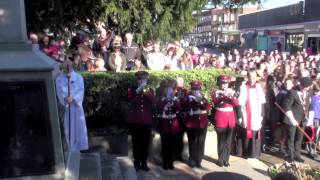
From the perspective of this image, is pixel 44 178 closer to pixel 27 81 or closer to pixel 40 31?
pixel 27 81

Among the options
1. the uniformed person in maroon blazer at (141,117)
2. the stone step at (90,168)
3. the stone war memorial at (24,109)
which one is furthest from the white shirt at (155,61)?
the stone war memorial at (24,109)

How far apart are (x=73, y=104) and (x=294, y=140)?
4571 millimetres

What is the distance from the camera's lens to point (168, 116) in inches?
363

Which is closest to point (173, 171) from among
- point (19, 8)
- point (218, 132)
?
point (218, 132)

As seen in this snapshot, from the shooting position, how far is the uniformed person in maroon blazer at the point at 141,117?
8930mm

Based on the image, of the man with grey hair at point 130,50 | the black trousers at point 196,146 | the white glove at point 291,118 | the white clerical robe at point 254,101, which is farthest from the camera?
the man with grey hair at point 130,50

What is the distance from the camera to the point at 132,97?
354 inches

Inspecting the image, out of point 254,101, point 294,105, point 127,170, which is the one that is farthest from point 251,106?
point 127,170

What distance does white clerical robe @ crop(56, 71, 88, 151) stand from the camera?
27.1ft

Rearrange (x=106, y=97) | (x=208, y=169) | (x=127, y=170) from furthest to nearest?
(x=106, y=97) → (x=208, y=169) → (x=127, y=170)

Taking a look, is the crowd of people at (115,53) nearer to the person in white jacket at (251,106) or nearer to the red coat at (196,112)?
the red coat at (196,112)

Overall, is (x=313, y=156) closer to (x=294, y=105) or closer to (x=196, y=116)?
(x=294, y=105)

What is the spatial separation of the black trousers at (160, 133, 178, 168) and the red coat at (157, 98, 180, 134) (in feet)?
0.48

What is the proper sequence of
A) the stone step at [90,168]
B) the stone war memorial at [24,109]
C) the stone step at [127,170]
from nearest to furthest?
the stone war memorial at [24,109] < the stone step at [90,168] < the stone step at [127,170]
